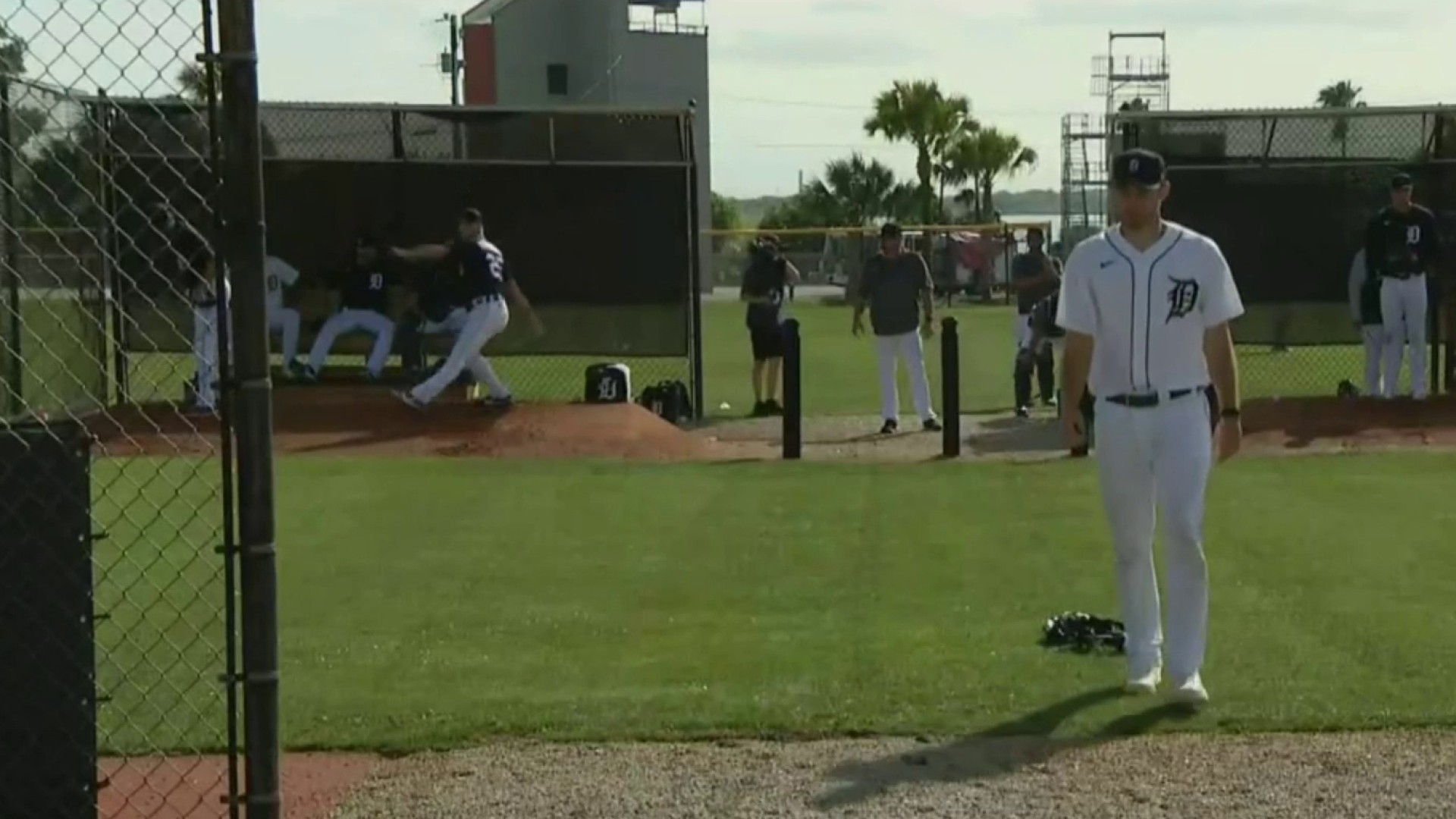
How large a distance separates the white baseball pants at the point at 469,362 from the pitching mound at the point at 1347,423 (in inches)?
267

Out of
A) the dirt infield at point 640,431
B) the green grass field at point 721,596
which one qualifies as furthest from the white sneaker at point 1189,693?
the dirt infield at point 640,431

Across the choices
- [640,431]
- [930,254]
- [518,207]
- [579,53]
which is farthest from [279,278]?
[579,53]

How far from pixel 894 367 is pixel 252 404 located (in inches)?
596

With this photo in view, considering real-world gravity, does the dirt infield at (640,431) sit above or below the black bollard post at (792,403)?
below

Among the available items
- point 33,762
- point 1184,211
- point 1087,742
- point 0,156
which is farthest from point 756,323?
point 33,762

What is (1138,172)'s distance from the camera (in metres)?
7.98

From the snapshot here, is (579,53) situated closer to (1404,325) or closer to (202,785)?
(1404,325)

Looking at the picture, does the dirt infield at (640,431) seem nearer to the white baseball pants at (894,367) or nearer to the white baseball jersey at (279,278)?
the white baseball pants at (894,367)

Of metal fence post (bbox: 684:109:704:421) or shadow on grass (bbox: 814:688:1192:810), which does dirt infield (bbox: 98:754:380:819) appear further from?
metal fence post (bbox: 684:109:704:421)

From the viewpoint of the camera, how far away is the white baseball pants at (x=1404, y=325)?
20.1 meters

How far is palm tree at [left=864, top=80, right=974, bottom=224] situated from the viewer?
3044 inches

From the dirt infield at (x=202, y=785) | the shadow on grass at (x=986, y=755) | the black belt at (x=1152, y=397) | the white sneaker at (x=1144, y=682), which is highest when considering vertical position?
the black belt at (x=1152, y=397)

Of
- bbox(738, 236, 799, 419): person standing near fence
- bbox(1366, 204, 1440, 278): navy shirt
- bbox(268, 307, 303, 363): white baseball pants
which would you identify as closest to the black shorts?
bbox(738, 236, 799, 419): person standing near fence

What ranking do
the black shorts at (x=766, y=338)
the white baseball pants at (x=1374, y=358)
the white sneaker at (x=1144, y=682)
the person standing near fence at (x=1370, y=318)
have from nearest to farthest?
the white sneaker at (x=1144, y=682) < the person standing near fence at (x=1370, y=318) < the white baseball pants at (x=1374, y=358) < the black shorts at (x=766, y=338)
